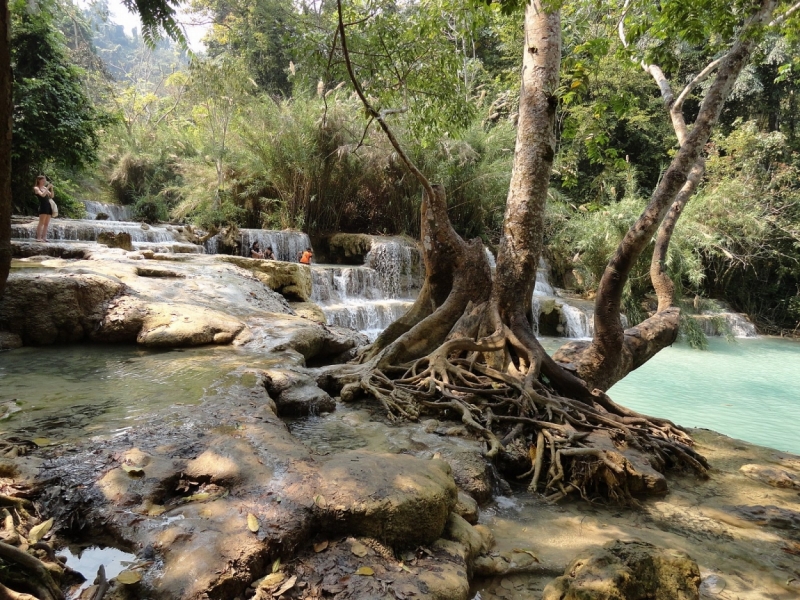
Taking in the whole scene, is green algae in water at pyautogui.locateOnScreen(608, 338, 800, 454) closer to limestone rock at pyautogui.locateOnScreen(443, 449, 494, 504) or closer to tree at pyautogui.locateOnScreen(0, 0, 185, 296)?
limestone rock at pyautogui.locateOnScreen(443, 449, 494, 504)

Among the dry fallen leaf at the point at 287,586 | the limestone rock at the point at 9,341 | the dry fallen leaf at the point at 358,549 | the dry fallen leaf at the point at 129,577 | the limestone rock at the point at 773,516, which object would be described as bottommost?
the limestone rock at the point at 773,516

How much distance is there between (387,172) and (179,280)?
→ 32.3 ft

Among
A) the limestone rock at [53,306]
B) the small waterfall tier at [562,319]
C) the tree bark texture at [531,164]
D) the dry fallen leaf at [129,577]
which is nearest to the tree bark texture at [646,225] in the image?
the tree bark texture at [531,164]

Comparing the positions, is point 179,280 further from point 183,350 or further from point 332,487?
point 332,487

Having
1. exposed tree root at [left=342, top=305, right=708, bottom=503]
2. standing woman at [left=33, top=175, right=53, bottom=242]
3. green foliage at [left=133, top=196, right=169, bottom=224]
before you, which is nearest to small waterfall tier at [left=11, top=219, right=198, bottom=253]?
standing woman at [left=33, top=175, right=53, bottom=242]

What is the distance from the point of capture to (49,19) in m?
12.6

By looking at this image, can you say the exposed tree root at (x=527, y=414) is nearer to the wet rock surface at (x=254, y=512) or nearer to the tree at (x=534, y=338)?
the tree at (x=534, y=338)

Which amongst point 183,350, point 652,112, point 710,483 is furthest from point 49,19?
point 652,112

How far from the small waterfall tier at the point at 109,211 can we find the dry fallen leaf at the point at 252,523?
18.6 metres

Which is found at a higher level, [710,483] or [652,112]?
[652,112]

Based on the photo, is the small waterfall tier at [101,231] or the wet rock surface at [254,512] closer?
the wet rock surface at [254,512]

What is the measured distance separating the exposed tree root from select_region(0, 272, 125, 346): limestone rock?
3.33 meters

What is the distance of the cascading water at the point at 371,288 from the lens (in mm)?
11328

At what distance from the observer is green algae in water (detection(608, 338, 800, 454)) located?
7.43 m
